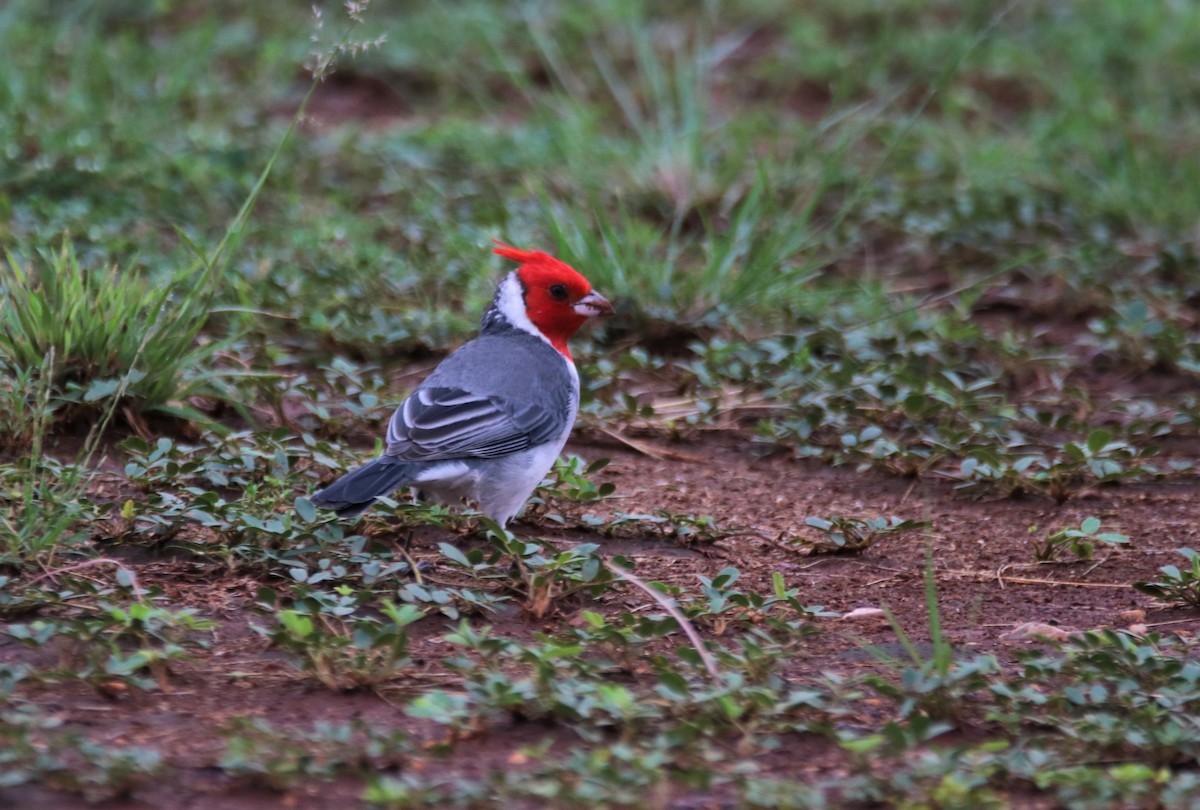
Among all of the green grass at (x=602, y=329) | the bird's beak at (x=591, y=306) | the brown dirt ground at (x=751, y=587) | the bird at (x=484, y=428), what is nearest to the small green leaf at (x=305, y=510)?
the green grass at (x=602, y=329)

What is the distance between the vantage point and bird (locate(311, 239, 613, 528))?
3.91 meters

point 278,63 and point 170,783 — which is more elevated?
point 278,63

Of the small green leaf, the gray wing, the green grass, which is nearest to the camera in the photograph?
the green grass

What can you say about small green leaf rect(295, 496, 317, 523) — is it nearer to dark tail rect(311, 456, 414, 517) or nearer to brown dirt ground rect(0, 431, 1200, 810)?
dark tail rect(311, 456, 414, 517)

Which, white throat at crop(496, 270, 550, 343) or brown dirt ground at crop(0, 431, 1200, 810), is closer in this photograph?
brown dirt ground at crop(0, 431, 1200, 810)

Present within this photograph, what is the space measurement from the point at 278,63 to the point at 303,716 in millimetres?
5776

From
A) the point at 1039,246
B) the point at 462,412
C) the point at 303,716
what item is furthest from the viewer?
the point at 1039,246

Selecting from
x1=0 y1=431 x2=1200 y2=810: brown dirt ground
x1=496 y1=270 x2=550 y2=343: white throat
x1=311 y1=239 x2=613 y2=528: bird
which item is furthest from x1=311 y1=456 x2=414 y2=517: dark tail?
x1=496 y1=270 x2=550 y2=343: white throat

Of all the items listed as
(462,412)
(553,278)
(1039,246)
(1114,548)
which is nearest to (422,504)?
(462,412)

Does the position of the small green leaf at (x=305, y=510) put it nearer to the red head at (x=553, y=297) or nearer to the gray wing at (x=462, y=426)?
the gray wing at (x=462, y=426)

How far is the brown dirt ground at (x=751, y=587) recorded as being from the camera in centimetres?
301

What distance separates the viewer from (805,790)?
2828mm

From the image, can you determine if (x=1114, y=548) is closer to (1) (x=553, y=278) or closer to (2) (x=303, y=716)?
(1) (x=553, y=278)

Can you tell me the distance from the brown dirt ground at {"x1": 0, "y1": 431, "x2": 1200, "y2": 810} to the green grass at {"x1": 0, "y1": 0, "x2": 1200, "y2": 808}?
0.06 m
